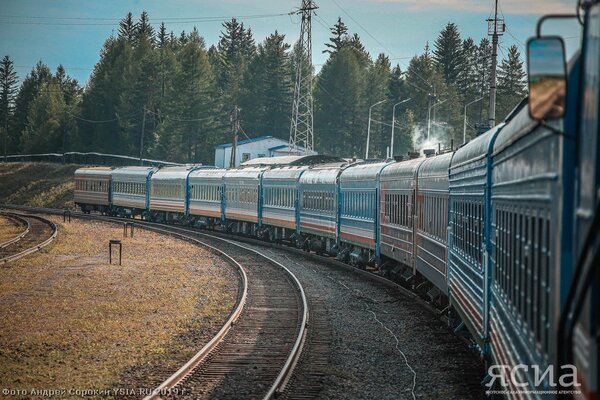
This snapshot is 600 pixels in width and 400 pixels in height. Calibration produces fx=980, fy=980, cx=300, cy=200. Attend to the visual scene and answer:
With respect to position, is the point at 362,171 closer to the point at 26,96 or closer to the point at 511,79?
the point at 511,79

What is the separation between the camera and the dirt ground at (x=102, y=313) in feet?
46.8

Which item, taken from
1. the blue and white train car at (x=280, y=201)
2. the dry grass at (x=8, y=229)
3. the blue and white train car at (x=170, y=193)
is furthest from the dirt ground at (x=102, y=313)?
the blue and white train car at (x=170, y=193)

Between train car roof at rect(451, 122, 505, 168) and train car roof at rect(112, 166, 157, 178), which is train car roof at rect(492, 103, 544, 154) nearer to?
train car roof at rect(451, 122, 505, 168)

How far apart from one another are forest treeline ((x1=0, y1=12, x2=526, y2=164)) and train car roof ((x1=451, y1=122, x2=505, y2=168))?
293 feet

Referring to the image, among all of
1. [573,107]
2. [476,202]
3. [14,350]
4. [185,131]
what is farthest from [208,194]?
[185,131]

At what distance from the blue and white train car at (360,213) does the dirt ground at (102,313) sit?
4.14 metres

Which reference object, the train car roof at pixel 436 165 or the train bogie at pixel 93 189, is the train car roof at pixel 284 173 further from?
the train bogie at pixel 93 189

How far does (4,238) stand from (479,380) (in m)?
33.0

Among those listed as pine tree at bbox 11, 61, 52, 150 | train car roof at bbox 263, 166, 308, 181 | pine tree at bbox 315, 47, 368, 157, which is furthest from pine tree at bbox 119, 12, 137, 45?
train car roof at bbox 263, 166, 308, 181

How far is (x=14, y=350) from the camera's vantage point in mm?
15555

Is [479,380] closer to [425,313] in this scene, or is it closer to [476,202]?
A: [476,202]

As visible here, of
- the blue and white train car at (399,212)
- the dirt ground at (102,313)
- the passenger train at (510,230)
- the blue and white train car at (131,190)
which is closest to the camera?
the passenger train at (510,230)

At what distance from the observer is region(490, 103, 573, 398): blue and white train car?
512 cm

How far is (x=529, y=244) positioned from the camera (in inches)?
251
